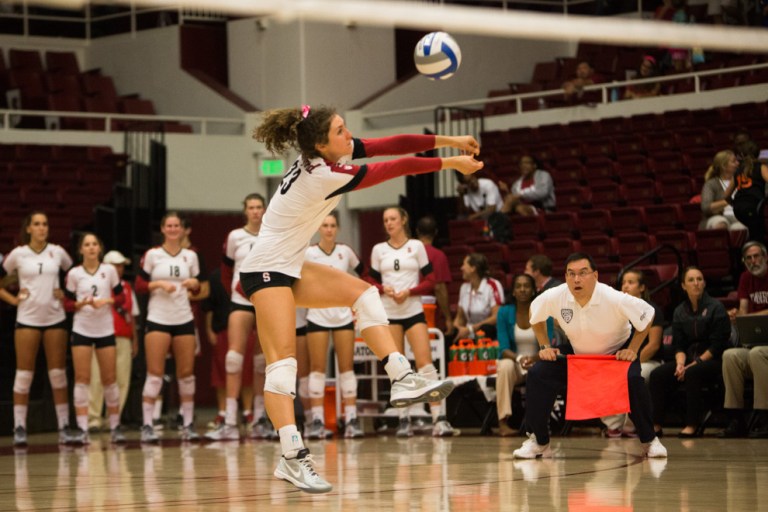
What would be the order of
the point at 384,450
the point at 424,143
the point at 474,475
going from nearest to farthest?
the point at 424,143
the point at 474,475
the point at 384,450

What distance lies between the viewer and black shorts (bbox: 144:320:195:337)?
34.7ft

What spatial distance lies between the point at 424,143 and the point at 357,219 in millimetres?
13102

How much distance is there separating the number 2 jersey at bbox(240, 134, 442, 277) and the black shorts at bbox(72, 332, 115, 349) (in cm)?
549

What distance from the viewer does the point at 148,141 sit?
18.8 m

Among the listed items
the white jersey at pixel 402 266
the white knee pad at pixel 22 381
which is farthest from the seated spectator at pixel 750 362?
the white knee pad at pixel 22 381

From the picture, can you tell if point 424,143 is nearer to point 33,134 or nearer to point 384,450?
point 384,450

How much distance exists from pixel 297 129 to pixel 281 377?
4.10 feet

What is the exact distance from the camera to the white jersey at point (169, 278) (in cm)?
1059

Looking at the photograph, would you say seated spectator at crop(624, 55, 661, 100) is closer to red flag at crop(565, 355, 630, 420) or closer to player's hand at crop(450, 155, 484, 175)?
red flag at crop(565, 355, 630, 420)

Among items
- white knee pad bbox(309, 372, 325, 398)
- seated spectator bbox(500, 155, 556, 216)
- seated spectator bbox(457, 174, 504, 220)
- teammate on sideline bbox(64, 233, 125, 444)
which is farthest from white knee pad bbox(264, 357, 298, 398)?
seated spectator bbox(457, 174, 504, 220)

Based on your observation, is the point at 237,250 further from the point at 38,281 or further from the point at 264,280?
the point at 264,280

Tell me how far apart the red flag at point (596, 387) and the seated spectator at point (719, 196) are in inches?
188

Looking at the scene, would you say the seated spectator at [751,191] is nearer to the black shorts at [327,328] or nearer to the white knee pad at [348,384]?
the black shorts at [327,328]

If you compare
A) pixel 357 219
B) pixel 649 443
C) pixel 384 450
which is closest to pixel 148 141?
pixel 357 219
